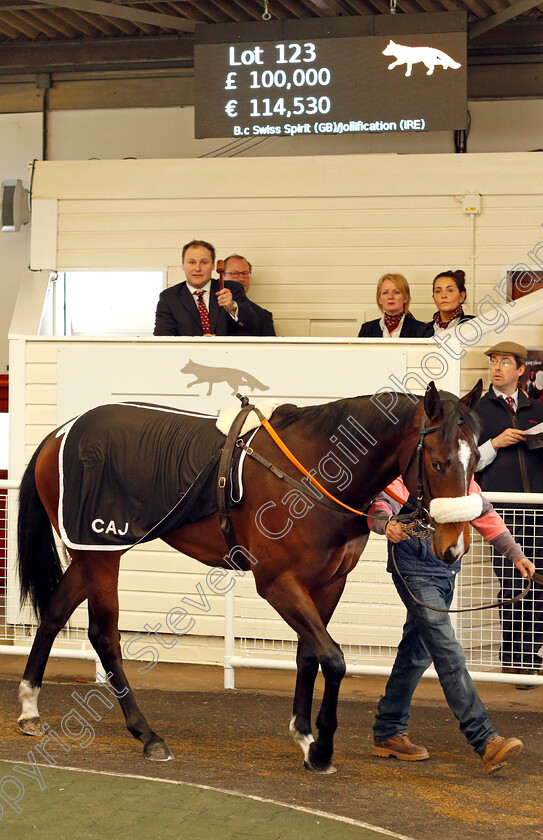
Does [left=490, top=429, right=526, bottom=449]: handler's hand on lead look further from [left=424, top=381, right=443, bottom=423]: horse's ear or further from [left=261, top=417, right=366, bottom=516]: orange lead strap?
[left=424, top=381, right=443, bottom=423]: horse's ear

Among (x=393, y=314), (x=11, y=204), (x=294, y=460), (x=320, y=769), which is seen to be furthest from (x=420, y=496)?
(x=11, y=204)

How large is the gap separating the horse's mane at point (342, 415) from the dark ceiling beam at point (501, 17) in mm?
5497

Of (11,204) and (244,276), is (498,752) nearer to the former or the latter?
(244,276)

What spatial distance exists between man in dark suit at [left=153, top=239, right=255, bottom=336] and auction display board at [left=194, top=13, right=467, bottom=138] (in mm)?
1114

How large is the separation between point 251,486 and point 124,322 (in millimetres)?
5235

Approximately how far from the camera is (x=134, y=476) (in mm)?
4055

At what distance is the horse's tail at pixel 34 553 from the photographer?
14.6 feet

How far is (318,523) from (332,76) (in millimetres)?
4016

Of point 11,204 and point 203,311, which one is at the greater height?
point 11,204

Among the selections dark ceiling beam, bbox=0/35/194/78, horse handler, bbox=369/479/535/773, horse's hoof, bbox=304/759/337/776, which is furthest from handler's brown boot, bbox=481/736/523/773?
dark ceiling beam, bbox=0/35/194/78

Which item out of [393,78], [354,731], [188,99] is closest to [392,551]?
[354,731]

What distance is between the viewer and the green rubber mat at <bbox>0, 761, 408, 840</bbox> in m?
3.09

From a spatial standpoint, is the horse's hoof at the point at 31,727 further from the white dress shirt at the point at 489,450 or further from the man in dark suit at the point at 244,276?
the man in dark suit at the point at 244,276

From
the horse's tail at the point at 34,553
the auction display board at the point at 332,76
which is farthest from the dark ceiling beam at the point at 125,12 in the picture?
the horse's tail at the point at 34,553
